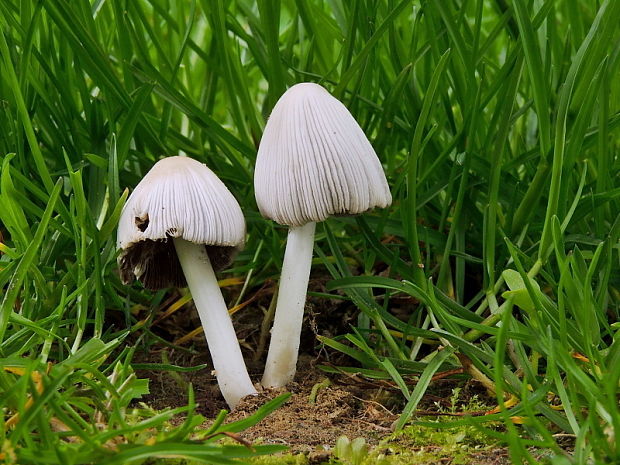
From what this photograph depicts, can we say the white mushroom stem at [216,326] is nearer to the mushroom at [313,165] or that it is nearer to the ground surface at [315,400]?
the ground surface at [315,400]

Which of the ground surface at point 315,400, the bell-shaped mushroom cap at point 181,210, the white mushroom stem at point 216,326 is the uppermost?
the bell-shaped mushroom cap at point 181,210

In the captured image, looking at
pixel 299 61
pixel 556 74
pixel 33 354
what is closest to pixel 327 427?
pixel 33 354

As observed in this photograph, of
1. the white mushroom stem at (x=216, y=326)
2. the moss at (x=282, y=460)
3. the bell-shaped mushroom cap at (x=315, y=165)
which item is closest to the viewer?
the moss at (x=282, y=460)

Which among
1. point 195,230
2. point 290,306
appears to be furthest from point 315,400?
point 195,230

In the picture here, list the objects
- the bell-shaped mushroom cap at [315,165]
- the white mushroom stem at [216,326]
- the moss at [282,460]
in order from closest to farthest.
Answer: the moss at [282,460] < the bell-shaped mushroom cap at [315,165] < the white mushroom stem at [216,326]

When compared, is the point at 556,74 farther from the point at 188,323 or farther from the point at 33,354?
the point at 33,354

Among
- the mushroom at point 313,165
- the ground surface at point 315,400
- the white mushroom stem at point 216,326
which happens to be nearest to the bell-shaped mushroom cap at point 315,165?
the mushroom at point 313,165

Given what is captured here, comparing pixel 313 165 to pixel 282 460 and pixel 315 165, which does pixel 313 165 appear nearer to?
pixel 315 165
